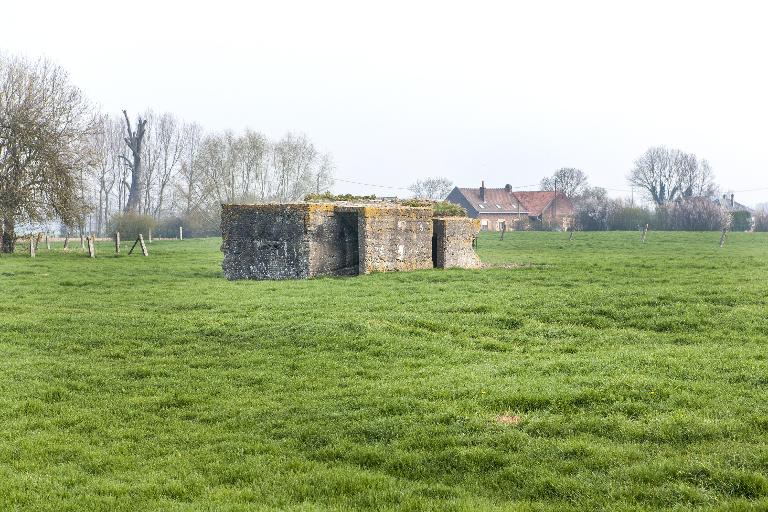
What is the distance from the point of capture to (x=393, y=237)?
24.7m

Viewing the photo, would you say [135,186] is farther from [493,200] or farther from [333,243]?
[333,243]

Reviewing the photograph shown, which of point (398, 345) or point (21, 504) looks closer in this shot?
point (21, 504)

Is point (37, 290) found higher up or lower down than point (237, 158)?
lower down

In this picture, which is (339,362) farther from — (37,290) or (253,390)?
(37,290)

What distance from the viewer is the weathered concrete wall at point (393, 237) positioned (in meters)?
23.9

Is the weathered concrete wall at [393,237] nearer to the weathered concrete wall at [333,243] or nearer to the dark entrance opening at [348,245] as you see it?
the dark entrance opening at [348,245]

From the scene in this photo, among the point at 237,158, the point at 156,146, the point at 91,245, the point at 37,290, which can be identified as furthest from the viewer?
the point at 156,146

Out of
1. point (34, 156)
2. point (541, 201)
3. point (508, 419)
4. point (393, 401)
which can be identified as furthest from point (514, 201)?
point (508, 419)

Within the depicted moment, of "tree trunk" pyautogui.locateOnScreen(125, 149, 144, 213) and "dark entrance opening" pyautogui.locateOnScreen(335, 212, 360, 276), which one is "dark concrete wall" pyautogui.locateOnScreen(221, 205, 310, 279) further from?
"tree trunk" pyautogui.locateOnScreen(125, 149, 144, 213)

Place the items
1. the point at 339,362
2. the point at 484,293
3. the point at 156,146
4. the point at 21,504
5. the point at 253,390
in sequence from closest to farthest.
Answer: the point at 21,504, the point at 253,390, the point at 339,362, the point at 484,293, the point at 156,146

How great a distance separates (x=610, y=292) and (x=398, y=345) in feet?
22.3

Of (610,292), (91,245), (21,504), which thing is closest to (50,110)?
(91,245)

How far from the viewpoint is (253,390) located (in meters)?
10.4

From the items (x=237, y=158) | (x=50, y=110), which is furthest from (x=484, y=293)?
(x=237, y=158)
